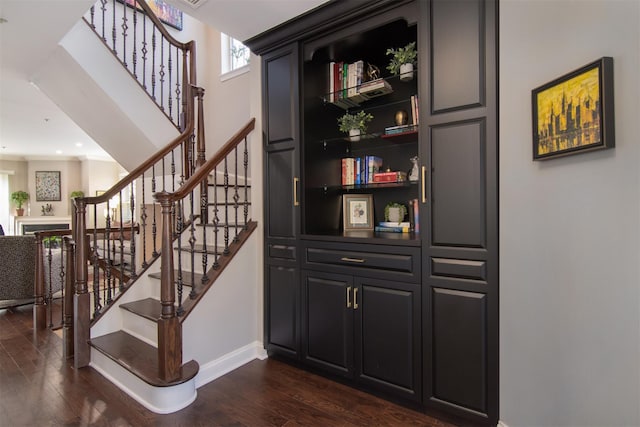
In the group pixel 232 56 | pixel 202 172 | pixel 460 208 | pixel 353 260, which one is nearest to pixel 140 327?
pixel 202 172

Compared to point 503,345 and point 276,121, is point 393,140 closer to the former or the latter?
point 276,121

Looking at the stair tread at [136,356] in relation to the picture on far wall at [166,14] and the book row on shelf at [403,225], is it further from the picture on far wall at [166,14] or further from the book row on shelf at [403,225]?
the picture on far wall at [166,14]

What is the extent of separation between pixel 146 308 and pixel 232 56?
A: 3.89 m

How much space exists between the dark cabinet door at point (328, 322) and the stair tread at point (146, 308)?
1.10m

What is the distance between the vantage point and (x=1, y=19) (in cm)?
263

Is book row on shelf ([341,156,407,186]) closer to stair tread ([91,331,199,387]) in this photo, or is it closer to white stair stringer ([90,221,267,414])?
white stair stringer ([90,221,267,414])

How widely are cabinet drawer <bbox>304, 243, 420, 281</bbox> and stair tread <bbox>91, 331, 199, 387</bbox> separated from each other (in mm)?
1043

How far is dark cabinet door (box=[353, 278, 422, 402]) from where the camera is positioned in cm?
190

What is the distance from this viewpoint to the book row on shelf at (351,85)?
2.36 m

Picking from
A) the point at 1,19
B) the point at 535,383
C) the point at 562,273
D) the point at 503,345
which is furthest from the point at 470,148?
the point at 1,19

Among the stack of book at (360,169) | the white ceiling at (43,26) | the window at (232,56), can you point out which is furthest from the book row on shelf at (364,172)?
the window at (232,56)

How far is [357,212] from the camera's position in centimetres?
260

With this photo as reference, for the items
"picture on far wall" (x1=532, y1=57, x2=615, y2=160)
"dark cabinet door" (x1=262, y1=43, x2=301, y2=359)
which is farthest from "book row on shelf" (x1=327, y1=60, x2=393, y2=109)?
"picture on far wall" (x1=532, y1=57, x2=615, y2=160)

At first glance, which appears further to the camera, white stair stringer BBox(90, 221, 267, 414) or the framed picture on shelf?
the framed picture on shelf
